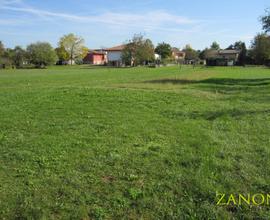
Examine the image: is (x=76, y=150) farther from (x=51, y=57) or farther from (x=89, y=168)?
(x=51, y=57)

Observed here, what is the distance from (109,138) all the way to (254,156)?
3178 mm

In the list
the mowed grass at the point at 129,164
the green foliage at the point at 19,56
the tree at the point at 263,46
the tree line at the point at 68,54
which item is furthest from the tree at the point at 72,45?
the mowed grass at the point at 129,164

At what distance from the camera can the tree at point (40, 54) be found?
96375 mm

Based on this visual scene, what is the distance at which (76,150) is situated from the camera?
6.76m

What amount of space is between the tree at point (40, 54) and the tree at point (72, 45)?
18.8 m

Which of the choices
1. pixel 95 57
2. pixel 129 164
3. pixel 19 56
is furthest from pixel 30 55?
pixel 129 164

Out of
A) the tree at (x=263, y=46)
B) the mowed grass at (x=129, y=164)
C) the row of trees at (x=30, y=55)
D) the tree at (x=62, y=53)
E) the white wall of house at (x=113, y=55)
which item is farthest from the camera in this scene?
the white wall of house at (x=113, y=55)

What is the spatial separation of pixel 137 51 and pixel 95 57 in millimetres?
40135

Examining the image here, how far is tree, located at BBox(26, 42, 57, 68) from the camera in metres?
96.4

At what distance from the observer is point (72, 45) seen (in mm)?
118875

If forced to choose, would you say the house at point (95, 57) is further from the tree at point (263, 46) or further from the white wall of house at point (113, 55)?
the tree at point (263, 46)

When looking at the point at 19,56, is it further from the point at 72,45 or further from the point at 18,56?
the point at 72,45

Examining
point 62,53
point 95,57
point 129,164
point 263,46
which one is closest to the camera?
point 129,164

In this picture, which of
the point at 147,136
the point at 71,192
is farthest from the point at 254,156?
the point at 71,192
